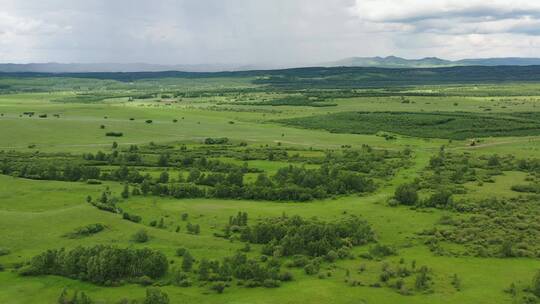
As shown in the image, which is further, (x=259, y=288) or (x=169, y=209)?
(x=169, y=209)

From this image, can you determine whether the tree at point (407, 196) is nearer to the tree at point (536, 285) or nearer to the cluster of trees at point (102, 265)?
the tree at point (536, 285)

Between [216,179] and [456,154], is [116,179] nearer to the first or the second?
[216,179]

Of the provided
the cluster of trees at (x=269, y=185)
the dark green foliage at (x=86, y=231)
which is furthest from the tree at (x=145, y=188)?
the dark green foliage at (x=86, y=231)

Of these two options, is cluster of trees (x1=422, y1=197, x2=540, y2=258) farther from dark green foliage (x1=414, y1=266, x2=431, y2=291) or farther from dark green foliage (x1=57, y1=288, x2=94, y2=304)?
dark green foliage (x1=57, y1=288, x2=94, y2=304)

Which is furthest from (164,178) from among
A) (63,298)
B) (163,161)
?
(63,298)

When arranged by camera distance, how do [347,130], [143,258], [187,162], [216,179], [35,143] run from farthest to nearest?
[347,130] < [35,143] < [187,162] < [216,179] < [143,258]

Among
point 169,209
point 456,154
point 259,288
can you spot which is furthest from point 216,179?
point 456,154

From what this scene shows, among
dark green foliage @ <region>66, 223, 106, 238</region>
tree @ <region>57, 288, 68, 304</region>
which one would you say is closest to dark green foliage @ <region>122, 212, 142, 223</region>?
dark green foliage @ <region>66, 223, 106, 238</region>
